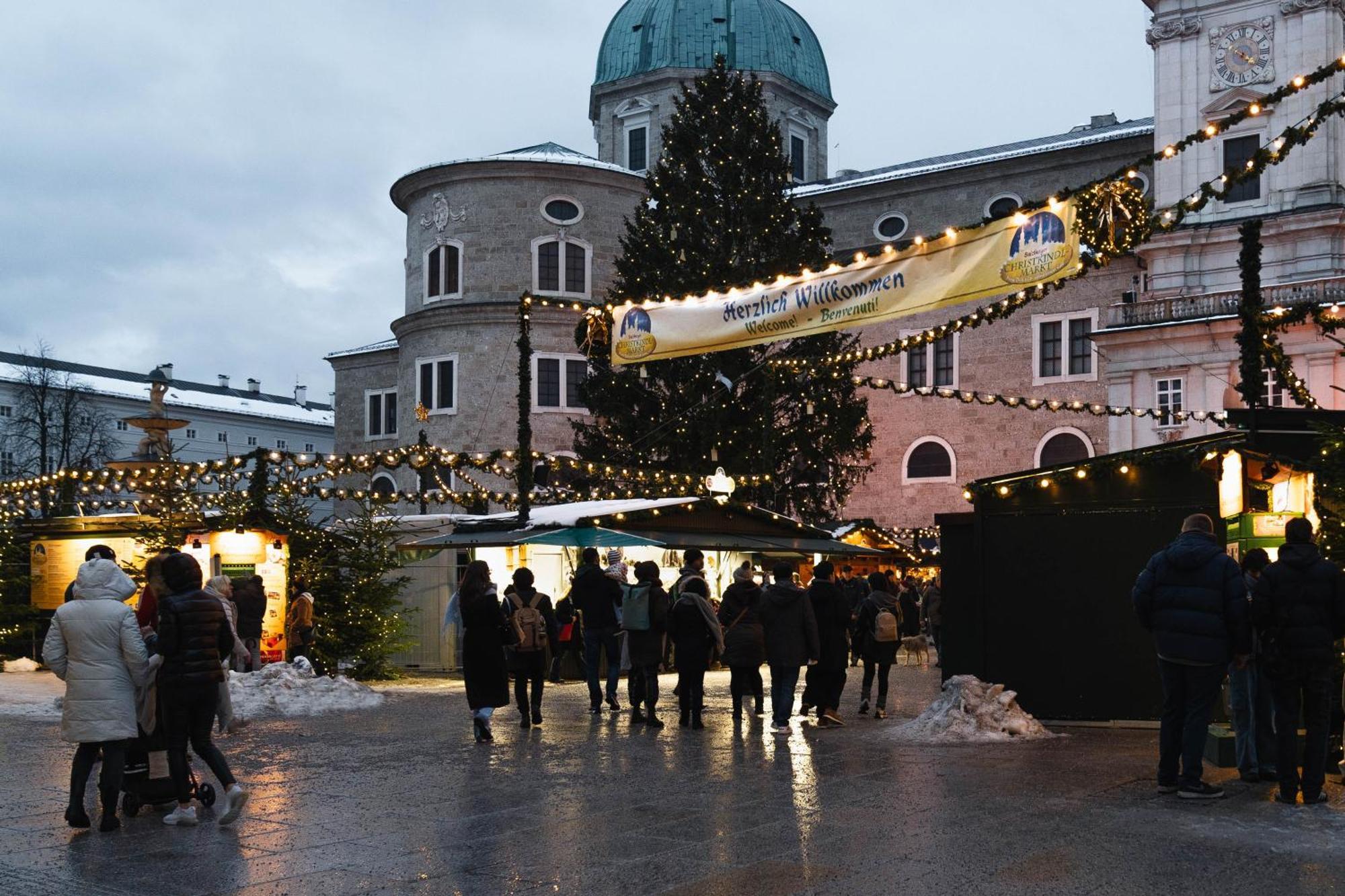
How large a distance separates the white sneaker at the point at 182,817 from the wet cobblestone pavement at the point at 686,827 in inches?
5.5

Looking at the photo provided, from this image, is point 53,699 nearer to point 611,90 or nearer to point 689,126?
point 689,126

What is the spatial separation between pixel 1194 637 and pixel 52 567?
794 inches

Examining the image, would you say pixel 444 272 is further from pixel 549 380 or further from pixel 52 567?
pixel 52 567

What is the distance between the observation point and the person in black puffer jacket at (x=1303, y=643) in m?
8.98

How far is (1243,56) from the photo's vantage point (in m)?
43.6

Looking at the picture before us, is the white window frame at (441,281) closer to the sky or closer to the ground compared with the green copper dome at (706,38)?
closer to the ground

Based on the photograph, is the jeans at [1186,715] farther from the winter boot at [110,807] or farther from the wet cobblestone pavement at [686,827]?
the winter boot at [110,807]

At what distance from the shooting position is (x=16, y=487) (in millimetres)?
29734

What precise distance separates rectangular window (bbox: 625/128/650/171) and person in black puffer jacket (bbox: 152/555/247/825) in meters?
52.8

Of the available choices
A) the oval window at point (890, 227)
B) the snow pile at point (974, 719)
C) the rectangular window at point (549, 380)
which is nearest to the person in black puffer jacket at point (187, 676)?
the snow pile at point (974, 719)

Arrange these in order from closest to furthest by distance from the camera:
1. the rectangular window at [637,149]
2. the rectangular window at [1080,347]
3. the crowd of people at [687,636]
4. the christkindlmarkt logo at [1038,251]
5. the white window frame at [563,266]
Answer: the christkindlmarkt logo at [1038,251]
the crowd of people at [687,636]
the rectangular window at [1080,347]
the white window frame at [563,266]
the rectangular window at [637,149]

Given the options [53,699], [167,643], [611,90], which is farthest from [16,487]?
[611,90]

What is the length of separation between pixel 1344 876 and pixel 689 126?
33.1m

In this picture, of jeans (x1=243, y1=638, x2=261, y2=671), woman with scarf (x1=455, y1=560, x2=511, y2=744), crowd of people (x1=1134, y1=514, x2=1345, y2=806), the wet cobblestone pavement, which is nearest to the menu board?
jeans (x1=243, y1=638, x2=261, y2=671)
